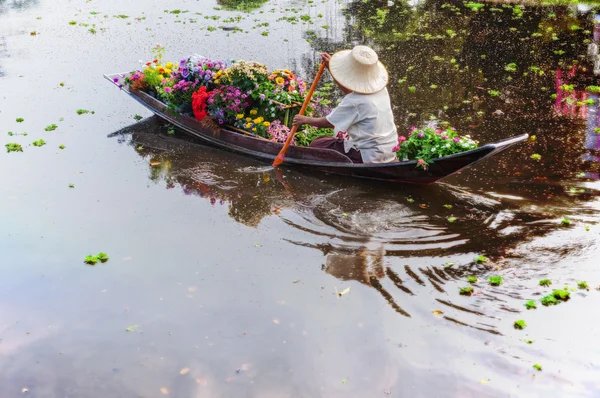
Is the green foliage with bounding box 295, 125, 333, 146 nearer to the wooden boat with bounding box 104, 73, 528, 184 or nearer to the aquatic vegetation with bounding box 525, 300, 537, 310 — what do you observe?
the wooden boat with bounding box 104, 73, 528, 184

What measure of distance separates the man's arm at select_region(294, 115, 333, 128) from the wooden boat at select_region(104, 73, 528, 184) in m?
Answer: 0.36

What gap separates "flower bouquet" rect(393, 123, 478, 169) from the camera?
291 inches

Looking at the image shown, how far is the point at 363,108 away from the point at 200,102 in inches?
116

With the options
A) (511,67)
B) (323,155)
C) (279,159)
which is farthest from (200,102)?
(511,67)

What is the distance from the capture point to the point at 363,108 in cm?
788

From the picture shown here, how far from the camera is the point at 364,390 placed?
4.99 m

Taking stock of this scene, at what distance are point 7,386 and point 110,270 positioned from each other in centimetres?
178

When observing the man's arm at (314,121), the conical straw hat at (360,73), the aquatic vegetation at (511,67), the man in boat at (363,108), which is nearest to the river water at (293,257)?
the aquatic vegetation at (511,67)

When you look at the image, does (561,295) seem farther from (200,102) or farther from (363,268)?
(200,102)

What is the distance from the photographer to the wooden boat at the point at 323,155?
718 cm

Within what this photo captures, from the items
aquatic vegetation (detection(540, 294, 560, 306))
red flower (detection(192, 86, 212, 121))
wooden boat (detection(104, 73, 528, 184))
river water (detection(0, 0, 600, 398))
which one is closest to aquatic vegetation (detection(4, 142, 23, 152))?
river water (detection(0, 0, 600, 398))

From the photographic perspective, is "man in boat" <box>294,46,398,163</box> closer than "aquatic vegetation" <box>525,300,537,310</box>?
No

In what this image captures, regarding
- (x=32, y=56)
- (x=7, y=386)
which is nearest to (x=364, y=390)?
(x=7, y=386)

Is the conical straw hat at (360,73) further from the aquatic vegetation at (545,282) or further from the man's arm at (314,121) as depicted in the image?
the aquatic vegetation at (545,282)
